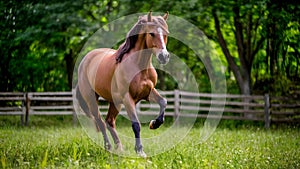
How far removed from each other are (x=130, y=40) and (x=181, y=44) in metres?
13.7

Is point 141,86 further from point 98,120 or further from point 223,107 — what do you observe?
point 223,107

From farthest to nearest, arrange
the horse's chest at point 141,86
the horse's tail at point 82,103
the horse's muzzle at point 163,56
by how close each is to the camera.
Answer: the horse's tail at point 82,103 → the horse's chest at point 141,86 → the horse's muzzle at point 163,56

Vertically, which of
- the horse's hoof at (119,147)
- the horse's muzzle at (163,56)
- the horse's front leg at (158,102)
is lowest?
the horse's hoof at (119,147)

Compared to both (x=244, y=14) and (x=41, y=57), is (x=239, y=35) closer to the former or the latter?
(x=244, y=14)

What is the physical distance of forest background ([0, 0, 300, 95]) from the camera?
48.2 feet

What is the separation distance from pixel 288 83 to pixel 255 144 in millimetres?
8282

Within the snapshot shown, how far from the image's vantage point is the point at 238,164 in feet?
18.7

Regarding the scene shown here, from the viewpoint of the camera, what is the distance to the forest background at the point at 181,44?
48.2 feet

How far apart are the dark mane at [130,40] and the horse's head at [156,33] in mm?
152

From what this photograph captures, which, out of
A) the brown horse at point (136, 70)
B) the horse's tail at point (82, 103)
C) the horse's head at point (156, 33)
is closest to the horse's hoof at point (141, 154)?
the brown horse at point (136, 70)

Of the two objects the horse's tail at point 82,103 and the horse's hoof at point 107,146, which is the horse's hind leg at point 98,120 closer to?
the horse's hoof at point 107,146

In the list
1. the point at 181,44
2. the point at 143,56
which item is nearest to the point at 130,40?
the point at 143,56

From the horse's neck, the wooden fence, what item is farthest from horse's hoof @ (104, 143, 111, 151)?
the wooden fence

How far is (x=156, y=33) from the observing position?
19.0ft
